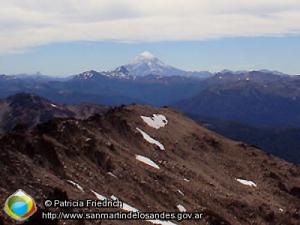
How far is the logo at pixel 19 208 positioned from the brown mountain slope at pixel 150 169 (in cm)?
75

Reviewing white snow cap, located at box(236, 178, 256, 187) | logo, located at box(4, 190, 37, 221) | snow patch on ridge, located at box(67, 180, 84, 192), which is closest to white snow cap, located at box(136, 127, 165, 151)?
white snow cap, located at box(236, 178, 256, 187)

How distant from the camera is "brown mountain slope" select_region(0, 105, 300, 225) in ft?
154

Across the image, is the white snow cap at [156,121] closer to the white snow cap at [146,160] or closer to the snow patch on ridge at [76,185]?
the white snow cap at [146,160]

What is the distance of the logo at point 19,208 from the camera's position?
105 ft

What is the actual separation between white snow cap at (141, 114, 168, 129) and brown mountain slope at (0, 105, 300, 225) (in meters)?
0.99

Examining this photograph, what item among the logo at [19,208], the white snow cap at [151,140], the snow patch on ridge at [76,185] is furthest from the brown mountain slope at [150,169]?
the snow patch on ridge at [76,185]

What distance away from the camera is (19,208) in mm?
32312

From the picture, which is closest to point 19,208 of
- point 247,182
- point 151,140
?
point 151,140

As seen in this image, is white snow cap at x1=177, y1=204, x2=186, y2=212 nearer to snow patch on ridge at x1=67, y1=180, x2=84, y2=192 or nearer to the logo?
snow patch on ridge at x1=67, y1=180, x2=84, y2=192

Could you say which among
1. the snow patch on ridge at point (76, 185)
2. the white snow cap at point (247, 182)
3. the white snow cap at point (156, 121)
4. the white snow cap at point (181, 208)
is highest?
the snow patch on ridge at point (76, 185)

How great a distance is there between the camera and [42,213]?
34156 millimetres

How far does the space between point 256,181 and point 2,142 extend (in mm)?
48410

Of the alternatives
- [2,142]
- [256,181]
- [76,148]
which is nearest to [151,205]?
[76,148]

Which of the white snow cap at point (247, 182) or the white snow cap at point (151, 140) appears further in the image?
the white snow cap at point (247, 182)
